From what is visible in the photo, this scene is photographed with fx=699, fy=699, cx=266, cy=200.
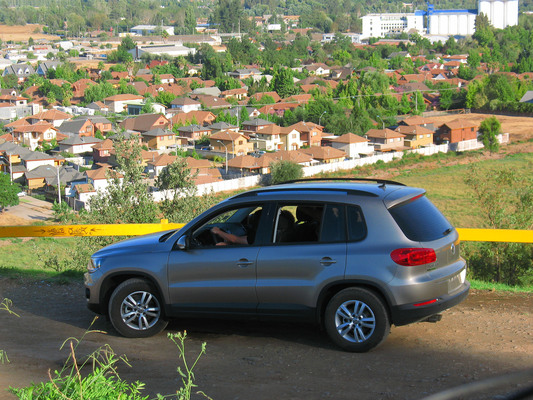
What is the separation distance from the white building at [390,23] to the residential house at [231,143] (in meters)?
121

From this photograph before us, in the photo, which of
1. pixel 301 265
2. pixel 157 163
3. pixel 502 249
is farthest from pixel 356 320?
pixel 157 163

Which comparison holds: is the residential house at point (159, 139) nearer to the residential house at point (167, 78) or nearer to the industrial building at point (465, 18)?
the residential house at point (167, 78)

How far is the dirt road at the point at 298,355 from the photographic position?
4.56 metres

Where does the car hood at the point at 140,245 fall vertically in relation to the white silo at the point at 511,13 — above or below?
below

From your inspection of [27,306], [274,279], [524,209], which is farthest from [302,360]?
[524,209]

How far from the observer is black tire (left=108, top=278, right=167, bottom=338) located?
5.83m

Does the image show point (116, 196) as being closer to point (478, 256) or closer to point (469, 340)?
point (478, 256)

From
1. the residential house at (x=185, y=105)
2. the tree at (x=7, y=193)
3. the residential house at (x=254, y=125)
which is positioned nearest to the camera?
the tree at (x=7, y=193)

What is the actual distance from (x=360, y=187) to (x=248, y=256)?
41.5 inches

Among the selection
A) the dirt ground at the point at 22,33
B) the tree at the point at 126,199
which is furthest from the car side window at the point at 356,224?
the dirt ground at the point at 22,33

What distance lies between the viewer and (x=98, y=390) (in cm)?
341

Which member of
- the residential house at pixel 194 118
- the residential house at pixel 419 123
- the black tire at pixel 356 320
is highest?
the black tire at pixel 356 320

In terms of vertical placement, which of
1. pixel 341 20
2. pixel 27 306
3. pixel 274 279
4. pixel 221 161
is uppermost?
pixel 341 20

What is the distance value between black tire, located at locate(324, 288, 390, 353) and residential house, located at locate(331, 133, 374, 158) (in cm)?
4352
